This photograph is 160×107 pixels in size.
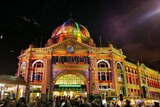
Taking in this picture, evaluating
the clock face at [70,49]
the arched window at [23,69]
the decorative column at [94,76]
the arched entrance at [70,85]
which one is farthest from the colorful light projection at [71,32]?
the arched entrance at [70,85]

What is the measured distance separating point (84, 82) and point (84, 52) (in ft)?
22.6

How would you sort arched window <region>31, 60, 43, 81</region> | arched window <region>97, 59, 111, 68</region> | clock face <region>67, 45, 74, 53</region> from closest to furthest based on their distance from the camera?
arched window <region>31, 60, 43, 81</region> → clock face <region>67, 45, 74, 53</region> → arched window <region>97, 59, 111, 68</region>

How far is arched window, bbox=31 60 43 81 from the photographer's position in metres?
37.5

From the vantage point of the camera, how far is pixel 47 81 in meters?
35.9

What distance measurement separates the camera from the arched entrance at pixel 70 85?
36125 millimetres

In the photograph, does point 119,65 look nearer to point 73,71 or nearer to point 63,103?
point 73,71

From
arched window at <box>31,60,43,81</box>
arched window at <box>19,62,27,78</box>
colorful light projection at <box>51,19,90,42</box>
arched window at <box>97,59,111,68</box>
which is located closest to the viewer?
arched window at <box>31,60,43,81</box>

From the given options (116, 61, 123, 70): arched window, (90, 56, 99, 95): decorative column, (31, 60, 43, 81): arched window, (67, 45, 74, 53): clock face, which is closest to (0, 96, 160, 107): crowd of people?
(90, 56, 99, 95): decorative column

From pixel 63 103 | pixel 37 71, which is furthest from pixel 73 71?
pixel 63 103

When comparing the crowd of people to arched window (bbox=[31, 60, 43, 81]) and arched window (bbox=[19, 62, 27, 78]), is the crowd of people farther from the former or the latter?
arched window (bbox=[19, 62, 27, 78])

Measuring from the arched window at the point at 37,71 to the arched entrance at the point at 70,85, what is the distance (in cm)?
415

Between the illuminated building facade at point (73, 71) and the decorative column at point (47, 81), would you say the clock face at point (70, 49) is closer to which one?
the illuminated building facade at point (73, 71)

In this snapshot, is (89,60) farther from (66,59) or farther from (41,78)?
(41,78)

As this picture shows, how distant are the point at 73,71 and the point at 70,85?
10.2 feet
